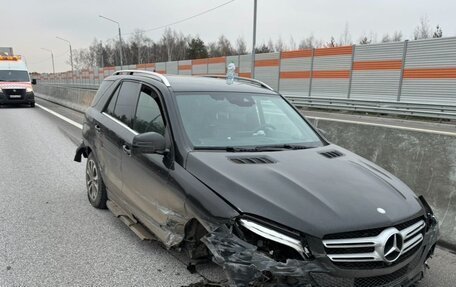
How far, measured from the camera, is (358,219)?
2566 mm

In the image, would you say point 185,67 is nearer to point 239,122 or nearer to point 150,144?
point 239,122

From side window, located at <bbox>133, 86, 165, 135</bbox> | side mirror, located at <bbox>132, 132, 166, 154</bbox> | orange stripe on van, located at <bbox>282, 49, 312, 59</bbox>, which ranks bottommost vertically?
side mirror, located at <bbox>132, 132, 166, 154</bbox>

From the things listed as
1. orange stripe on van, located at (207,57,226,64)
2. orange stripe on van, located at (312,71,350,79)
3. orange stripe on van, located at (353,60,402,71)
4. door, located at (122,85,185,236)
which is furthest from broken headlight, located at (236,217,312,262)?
orange stripe on van, located at (207,57,226,64)

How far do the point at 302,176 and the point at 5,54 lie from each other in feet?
96.0

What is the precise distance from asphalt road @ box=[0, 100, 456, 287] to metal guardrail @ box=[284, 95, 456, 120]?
1727 centimetres

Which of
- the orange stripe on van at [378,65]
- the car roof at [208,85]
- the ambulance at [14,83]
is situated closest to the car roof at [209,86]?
the car roof at [208,85]

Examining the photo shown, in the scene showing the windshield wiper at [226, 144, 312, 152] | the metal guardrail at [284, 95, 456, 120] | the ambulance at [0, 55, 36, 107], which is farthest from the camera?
the ambulance at [0, 55, 36, 107]

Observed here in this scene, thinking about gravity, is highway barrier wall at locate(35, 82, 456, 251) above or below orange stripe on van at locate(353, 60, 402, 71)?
below

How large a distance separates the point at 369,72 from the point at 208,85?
23590mm

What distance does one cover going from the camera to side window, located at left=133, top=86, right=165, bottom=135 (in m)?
3.91

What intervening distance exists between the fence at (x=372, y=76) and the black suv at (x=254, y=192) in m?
17.8

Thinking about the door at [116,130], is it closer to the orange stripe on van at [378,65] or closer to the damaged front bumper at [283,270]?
the damaged front bumper at [283,270]

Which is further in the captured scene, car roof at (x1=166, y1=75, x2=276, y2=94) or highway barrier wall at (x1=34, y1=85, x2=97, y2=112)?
highway barrier wall at (x1=34, y1=85, x2=97, y2=112)

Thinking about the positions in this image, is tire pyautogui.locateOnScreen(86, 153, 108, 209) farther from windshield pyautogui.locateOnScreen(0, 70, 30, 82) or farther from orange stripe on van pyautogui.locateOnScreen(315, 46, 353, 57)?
orange stripe on van pyautogui.locateOnScreen(315, 46, 353, 57)
